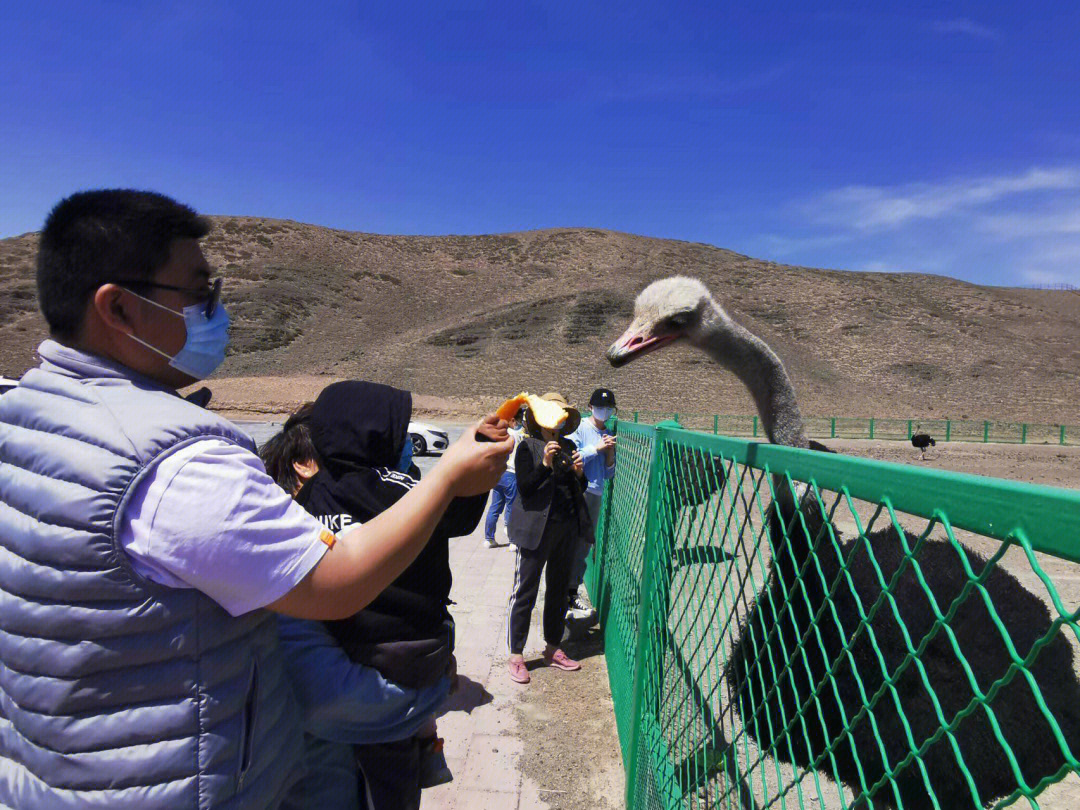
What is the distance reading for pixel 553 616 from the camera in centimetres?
473

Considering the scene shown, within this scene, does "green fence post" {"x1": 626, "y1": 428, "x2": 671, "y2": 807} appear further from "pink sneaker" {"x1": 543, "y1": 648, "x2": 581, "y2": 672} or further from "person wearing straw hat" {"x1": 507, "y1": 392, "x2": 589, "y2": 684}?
"pink sneaker" {"x1": 543, "y1": 648, "x2": 581, "y2": 672}

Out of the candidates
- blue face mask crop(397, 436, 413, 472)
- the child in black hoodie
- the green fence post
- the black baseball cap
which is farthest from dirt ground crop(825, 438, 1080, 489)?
the child in black hoodie

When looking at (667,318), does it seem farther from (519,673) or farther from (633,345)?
(519,673)

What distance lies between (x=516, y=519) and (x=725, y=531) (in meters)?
2.68

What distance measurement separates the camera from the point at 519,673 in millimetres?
4531

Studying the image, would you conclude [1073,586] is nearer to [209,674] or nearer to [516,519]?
[516,519]

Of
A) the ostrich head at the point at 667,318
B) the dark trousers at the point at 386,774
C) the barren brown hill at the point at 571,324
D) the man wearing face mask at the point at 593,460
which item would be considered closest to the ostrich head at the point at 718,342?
the ostrich head at the point at 667,318

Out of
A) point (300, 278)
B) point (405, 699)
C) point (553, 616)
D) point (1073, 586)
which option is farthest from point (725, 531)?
point (300, 278)

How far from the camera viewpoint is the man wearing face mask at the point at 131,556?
1.15m

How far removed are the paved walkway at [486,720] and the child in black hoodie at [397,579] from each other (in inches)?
26.8

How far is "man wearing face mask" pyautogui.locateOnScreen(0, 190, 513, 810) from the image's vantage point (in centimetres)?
115

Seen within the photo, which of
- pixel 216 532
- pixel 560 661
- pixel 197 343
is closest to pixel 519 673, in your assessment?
pixel 560 661

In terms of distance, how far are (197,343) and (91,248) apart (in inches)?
9.6

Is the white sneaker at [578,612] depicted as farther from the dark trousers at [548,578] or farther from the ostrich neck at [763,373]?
the ostrich neck at [763,373]
